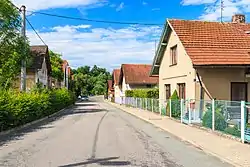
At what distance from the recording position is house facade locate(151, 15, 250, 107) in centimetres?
2152

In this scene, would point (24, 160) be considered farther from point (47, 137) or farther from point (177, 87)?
point (177, 87)

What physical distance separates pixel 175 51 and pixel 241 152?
16418 mm

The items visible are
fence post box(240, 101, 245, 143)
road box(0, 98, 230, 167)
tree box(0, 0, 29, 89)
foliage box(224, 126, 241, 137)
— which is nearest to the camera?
road box(0, 98, 230, 167)

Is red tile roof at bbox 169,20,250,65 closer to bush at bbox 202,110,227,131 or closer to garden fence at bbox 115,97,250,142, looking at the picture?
garden fence at bbox 115,97,250,142

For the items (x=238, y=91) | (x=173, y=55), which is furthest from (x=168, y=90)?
(x=238, y=91)

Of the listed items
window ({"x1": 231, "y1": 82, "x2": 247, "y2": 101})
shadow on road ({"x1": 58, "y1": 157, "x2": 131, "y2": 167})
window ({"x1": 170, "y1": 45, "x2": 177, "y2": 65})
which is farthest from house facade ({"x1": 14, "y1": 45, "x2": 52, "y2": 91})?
shadow on road ({"x1": 58, "y1": 157, "x2": 131, "y2": 167})

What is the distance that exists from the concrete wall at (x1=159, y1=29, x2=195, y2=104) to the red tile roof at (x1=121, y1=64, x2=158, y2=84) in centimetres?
2974

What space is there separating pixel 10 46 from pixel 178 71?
11.6m

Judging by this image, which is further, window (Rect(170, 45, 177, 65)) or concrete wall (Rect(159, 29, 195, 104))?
window (Rect(170, 45, 177, 65))

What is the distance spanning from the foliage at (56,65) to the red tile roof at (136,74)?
15134 millimetres

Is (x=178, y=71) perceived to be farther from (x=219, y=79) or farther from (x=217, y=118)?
(x=217, y=118)

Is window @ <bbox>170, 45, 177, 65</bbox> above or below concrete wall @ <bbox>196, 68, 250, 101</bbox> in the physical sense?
above

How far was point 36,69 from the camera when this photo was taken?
4372 centimetres

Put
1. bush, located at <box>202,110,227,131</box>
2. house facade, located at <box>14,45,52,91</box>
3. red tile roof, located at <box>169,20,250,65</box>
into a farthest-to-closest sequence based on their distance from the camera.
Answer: house facade, located at <box>14,45,52,91</box> → red tile roof, located at <box>169,20,250,65</box> → bush, located at <box>202,110,227,131</box>
